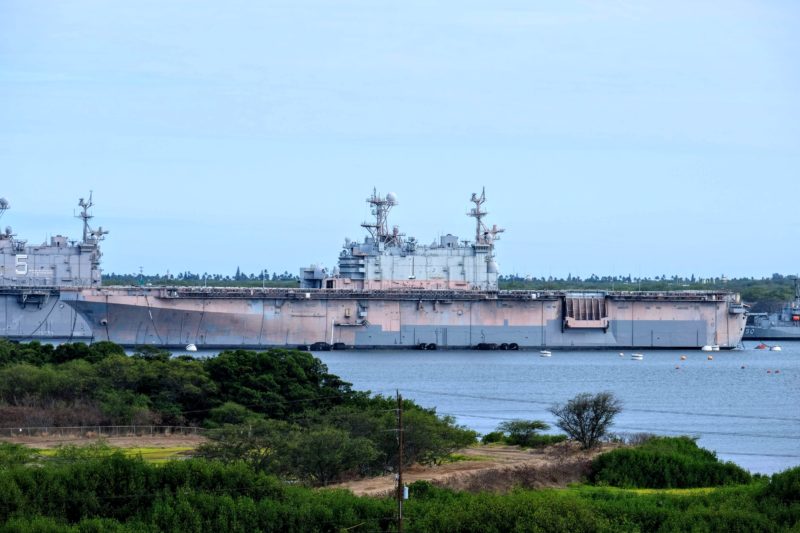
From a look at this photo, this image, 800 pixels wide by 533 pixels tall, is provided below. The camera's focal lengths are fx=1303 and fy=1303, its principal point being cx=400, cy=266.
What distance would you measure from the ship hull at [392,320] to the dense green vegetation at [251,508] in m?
41.0

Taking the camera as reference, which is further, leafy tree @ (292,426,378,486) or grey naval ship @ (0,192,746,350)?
grey naval ship @ (0,192,746,350)

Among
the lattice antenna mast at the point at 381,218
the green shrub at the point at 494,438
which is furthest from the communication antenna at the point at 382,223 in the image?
the green shrub at the point at 494,438

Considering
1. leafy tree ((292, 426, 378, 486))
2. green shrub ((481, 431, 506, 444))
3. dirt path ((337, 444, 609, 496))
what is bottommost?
dirt path ((337, 444, 609, 496))

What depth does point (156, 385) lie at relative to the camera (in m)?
37.5

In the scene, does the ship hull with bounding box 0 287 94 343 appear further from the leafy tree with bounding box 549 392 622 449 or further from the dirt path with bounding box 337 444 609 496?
the leafy tree with bounding box 549 392 622 449

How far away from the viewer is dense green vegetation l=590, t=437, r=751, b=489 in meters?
28.2

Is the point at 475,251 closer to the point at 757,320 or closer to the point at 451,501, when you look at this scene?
the point at 757,320

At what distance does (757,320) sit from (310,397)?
7434cm

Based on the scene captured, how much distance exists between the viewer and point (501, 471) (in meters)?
27.5

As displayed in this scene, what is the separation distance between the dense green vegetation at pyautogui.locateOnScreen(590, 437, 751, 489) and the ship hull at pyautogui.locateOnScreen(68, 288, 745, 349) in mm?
38571

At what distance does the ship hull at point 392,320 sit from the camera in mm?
63969

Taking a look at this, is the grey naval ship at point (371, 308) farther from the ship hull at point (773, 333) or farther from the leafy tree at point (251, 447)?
the leafy tree at point (251, 447)

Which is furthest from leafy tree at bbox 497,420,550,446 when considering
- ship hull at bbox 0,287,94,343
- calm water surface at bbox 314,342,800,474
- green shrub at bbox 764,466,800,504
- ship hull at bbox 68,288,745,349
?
ship hull at bbox 0,287,94,343

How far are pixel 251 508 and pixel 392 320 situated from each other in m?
47.7
